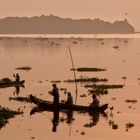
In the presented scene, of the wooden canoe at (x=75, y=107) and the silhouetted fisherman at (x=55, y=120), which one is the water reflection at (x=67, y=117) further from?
the wooden canoe at (x=75, y=107)

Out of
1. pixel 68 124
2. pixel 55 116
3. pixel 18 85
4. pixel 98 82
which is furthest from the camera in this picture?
pixel 98 82

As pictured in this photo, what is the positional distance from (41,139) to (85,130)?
15.6 feet

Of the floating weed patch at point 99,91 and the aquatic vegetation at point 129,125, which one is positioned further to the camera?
the floating weed patch at point 99,91

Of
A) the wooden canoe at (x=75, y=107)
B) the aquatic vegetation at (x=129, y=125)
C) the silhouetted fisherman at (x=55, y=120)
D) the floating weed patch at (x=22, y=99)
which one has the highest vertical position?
the wooden canoe at (x=75, y=107)

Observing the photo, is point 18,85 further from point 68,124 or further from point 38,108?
point 68,124

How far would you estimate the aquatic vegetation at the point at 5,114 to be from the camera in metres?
44.1

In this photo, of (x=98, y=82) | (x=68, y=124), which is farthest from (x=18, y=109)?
(x=98, y=82)

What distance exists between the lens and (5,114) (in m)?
47.1

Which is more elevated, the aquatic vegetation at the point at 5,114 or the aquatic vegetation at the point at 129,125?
the aquatic vegetation at the point at 5,114

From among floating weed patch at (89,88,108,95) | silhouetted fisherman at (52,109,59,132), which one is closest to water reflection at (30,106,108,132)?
silhouetted fisherman at (52,109,59,132)

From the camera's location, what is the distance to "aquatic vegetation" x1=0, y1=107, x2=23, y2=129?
44062 millimetres

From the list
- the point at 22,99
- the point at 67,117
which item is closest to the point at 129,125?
the point at 67,117

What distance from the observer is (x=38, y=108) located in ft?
171

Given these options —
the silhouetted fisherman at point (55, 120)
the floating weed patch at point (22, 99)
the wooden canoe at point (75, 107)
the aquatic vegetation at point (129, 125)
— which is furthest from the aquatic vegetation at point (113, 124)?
the floating weed patch at point (22, 99)
